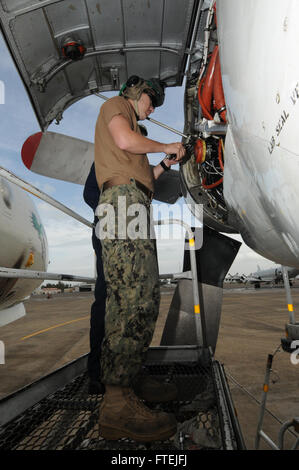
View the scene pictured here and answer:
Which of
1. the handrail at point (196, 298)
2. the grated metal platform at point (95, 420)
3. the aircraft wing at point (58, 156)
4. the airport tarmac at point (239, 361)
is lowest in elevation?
the airport tarmac at point (239, 361)

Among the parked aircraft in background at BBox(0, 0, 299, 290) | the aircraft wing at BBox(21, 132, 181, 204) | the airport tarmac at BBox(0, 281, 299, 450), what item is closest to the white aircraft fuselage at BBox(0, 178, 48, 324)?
the aircraft wing at BBox(21, 132, 181, 204)

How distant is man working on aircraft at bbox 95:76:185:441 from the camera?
1336 millimetres

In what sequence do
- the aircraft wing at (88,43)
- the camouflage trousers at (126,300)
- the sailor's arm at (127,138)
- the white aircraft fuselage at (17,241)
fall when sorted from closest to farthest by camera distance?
the camouflage trousers at (126,300) → the sailor's arm at (127,138) → the aircraft wing at (88,43) → the white aircraft fuselage at (17,241)

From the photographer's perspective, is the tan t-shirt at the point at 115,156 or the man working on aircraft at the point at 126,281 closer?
the man working on aircraft at the point at 126,281

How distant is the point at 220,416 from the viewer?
126cm

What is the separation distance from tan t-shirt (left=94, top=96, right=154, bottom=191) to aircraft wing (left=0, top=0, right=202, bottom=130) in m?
1.06

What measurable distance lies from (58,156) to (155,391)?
2637 millimetres

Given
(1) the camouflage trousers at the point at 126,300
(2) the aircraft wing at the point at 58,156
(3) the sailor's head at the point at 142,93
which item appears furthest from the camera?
A: (2) the aircraft wing at the point at 58,156

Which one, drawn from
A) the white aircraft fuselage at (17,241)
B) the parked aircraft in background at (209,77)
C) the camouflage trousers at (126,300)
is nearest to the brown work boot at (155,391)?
the camouflage trousers at (126,300)

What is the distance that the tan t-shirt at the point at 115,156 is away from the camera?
1.73 m

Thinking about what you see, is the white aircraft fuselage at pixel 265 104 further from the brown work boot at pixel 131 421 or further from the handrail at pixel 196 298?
the handrail at pixel 196 298

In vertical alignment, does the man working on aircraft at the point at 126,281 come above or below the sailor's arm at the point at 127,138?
below

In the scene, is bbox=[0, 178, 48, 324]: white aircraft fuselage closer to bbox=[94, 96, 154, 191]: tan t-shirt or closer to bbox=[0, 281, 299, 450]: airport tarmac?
bbox=[0, 281, 299, 450]: airport tarmac

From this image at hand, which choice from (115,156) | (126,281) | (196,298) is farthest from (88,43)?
(196,298)
